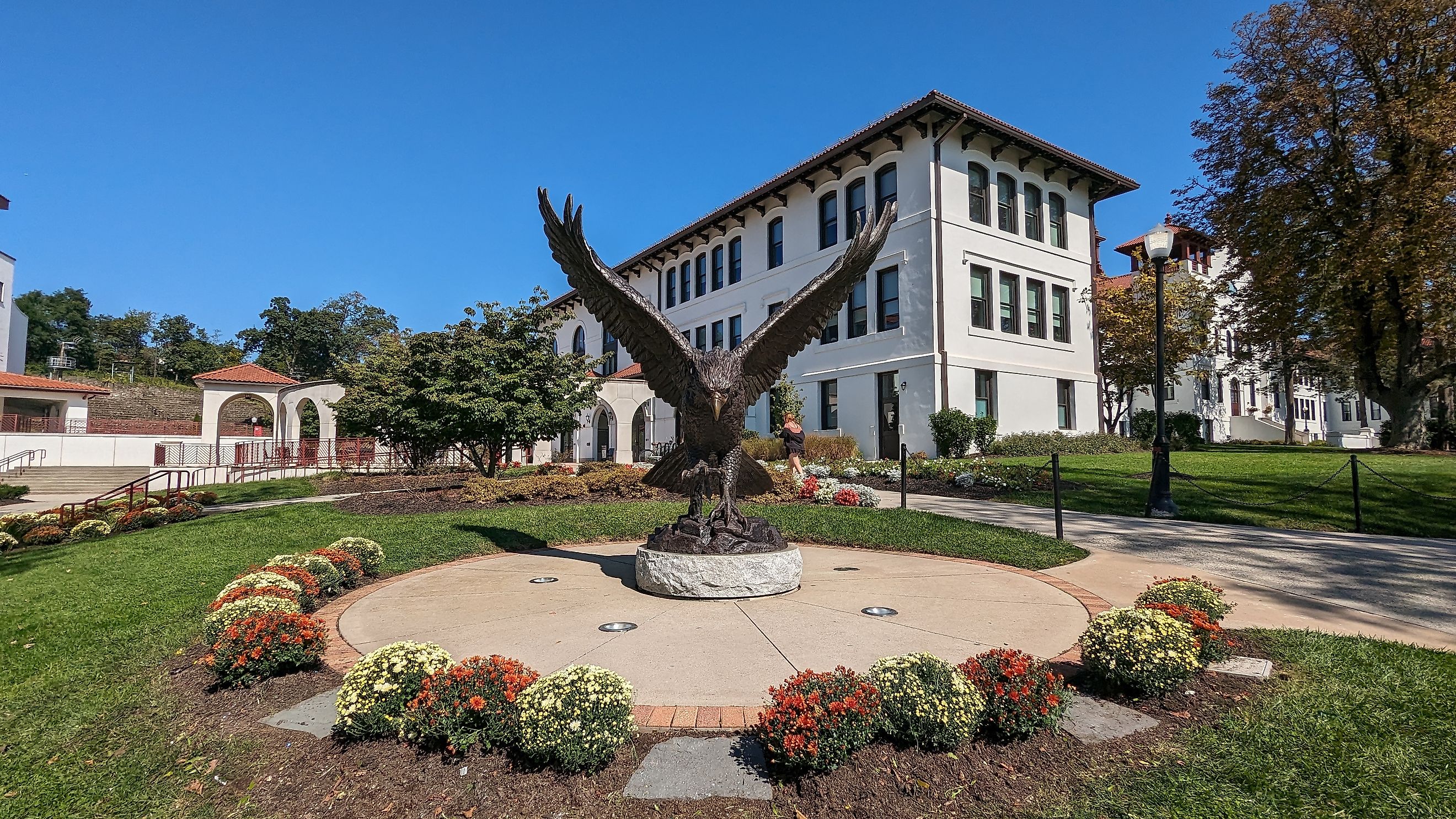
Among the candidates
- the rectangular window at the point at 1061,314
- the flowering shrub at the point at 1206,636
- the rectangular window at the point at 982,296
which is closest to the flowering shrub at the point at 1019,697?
the flowering shrub at the point at 1206,636

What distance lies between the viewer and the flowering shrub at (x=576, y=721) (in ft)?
9.18

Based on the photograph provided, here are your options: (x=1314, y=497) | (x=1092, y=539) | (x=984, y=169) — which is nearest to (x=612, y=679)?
(x=1092, y=539)

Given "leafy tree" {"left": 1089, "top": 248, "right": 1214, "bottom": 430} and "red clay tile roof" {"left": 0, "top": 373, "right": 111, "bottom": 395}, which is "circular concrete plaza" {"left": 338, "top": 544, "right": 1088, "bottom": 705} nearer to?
"leafy tree" {"left": 1089, "top": 248, "right": 1214, "bottom": 430}

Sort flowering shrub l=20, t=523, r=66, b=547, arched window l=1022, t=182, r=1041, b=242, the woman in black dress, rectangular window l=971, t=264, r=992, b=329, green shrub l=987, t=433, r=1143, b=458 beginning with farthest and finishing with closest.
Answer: arched window l=1022, t=182, r=1041, b=242 → rectangular window l=971, t=264, r=992, b=329 → green shrub l=987, t=433, r=1143, b=458 → the woman in black dress → flowering shrub l=20, t=523, r=66, b=547

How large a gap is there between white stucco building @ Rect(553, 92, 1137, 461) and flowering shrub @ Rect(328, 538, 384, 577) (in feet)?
51.7

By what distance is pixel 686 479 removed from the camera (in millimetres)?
6422

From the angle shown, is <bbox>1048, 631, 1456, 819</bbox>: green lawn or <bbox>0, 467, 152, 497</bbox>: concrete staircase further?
<bbox>0, 467, 152, 497</bbox>: concrete staircase

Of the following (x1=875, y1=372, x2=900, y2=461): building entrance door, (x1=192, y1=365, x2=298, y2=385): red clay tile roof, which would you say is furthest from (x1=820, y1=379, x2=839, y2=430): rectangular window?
(x1=192, y1=365, x2=298, y2=385): red clay tile roof

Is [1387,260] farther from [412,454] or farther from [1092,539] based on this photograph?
[412,454]

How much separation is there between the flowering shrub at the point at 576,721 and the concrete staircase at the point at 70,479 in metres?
27.0

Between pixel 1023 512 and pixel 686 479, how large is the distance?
7.97m

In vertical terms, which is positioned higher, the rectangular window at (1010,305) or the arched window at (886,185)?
the arched window at (886,185)

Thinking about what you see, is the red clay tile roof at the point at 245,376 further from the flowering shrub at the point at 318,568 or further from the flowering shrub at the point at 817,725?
the flowering shrub at the point at 817,725

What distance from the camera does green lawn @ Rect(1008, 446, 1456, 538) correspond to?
10.1 metres
